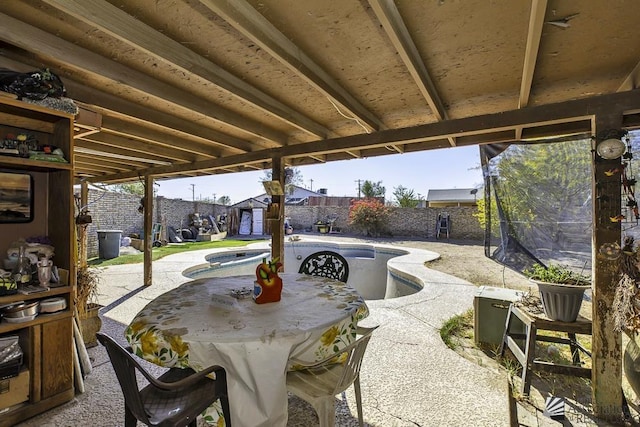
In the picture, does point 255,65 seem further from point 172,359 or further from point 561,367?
point 561,367

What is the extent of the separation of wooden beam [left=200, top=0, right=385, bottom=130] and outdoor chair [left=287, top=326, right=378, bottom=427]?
1481 mm

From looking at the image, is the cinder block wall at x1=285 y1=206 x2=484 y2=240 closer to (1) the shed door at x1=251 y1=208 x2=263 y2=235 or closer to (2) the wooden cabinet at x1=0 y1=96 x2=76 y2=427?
(1) the shed door at x1=251 y1=208 x2=263 y2=235

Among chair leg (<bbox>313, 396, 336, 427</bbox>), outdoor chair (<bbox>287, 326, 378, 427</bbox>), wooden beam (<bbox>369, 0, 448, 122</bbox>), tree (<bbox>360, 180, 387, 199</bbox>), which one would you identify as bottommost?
chair leg (<bbox>313, 396, 336, 427</bbox>)

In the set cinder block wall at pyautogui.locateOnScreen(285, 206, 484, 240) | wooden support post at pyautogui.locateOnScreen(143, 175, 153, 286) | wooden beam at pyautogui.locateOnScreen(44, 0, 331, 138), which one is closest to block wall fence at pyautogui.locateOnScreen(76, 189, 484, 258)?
cinder block wall at pyautogui.locateOnScreen(285, 206, 484, 240)

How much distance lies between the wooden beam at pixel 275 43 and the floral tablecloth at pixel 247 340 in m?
1.35

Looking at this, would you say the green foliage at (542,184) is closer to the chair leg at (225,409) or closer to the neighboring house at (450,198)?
the chair leg at (225,409)

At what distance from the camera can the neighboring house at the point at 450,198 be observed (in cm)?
1904

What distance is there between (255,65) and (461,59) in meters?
1.24

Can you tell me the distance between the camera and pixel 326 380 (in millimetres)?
1449

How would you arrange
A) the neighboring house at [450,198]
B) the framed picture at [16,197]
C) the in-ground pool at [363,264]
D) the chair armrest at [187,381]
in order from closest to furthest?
1. the chair armrest at [187,381]
2. the framed picture at [16,197]
3. the in-ground pool at [363,264]
4. the neighboring house at [450,198]

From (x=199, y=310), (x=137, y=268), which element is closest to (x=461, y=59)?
(x=199, y=310)

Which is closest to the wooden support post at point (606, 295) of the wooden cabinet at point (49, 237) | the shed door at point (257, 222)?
the wooden cabinet at point (49, 237)

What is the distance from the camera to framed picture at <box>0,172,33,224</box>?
2.04 m

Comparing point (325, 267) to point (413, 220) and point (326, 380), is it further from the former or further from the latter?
point (413, 220)
